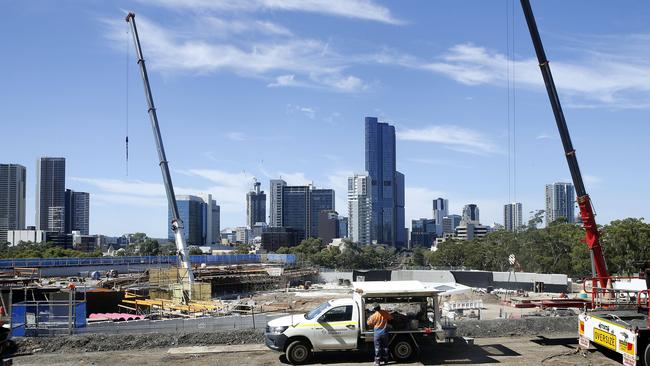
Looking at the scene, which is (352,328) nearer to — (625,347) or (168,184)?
(625,347)

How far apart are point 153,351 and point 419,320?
313 inches

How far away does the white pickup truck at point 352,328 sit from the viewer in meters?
15.7

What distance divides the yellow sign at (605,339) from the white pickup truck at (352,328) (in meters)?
3.76

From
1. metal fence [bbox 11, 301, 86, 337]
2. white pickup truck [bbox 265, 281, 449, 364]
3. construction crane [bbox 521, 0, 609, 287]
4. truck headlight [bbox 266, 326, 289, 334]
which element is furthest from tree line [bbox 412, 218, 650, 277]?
metal fence [bbox 11, 301, 86, 337]

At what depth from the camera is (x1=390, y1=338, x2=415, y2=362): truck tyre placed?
15781 millimetres

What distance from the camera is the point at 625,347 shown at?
45.7ft

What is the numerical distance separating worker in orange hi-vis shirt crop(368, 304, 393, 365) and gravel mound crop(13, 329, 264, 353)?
5281 millimetres

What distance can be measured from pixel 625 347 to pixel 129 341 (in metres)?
13.9

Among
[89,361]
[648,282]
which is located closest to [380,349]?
[648,282]

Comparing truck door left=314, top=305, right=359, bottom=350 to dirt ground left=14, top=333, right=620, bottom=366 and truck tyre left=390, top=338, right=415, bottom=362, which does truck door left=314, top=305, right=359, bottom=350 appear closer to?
dirt ground left=14, top=333, right=620, bottom=366

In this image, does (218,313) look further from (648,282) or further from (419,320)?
(648,282)

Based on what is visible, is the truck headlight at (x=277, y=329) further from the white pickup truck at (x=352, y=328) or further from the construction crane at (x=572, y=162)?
the construction crane at (x=572, y=162)

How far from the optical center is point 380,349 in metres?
15.2

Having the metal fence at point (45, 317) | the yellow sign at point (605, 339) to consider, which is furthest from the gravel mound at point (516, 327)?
the metal fence at point (45, 317)
